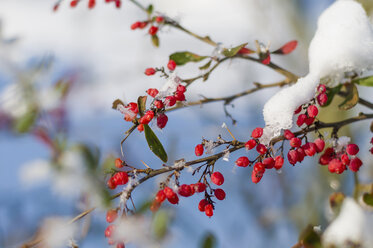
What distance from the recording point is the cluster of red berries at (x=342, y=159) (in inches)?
30.6

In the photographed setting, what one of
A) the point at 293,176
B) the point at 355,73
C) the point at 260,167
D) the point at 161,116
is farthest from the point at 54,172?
the point at 293,176

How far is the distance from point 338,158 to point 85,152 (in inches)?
29.5

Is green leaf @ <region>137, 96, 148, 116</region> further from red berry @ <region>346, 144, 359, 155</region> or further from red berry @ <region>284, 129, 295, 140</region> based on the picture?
red berry @ <region>346, 144, 359, 155</region>

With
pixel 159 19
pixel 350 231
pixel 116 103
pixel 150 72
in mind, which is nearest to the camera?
pixel 350 231

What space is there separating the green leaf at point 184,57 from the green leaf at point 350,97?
38cm

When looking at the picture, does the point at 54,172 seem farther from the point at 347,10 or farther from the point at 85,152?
the point at 347,10

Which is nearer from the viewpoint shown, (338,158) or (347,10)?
(338,158)

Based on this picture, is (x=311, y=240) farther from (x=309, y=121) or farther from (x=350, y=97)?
(x=350, y=97)

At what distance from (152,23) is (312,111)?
0.59 m

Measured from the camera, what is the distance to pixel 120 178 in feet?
2.50

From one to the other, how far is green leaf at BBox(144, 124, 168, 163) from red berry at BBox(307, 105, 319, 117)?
1.01ft

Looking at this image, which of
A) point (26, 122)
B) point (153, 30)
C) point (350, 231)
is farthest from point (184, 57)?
point (26, 122)

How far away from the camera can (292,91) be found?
0.83 m

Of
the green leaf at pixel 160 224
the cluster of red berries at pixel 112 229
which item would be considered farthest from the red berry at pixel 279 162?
the green leaf at pixel 160 224
